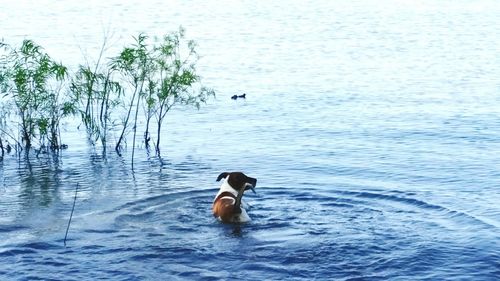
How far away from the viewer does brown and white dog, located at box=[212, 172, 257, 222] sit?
1719 cm

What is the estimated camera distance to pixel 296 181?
2206cm

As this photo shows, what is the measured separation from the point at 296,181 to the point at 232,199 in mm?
4726

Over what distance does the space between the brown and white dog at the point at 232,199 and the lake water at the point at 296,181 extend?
0.89ft

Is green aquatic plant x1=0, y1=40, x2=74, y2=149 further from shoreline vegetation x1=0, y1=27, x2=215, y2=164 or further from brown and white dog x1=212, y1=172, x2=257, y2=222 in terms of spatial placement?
brown and white dog x1=212, y1=172, x2=257, y2=222

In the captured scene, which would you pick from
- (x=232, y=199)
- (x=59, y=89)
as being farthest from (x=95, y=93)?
(x=232, y=199)

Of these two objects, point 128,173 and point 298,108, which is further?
point 298,108

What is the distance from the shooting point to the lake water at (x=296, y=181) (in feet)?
50.0

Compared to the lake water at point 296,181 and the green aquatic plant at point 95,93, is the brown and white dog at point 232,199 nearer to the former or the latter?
the lake water at point 296,181

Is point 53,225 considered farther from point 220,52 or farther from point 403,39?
point 403,39

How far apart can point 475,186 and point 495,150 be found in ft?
15.5

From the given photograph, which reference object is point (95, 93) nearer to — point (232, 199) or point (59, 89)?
point (59, 89)

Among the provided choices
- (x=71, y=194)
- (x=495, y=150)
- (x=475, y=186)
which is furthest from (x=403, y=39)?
(x=71, y=194)

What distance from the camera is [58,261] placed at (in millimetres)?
15172

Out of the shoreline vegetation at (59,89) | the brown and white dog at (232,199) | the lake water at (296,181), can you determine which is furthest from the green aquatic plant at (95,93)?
the brown and white dog at (232,199)
